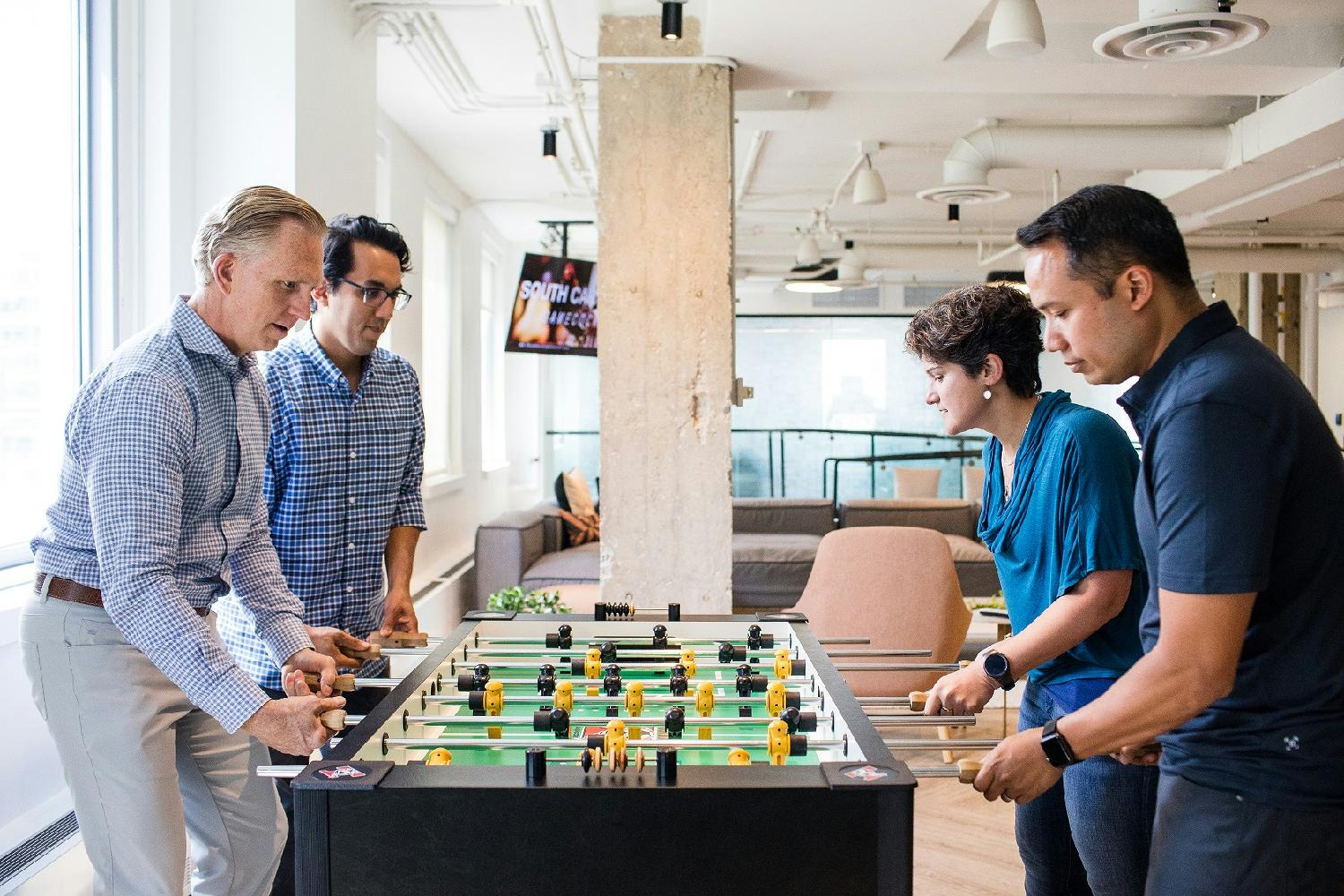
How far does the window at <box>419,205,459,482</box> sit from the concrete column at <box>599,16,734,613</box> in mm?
3979

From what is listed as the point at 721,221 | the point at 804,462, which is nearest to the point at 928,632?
the point at 721,221

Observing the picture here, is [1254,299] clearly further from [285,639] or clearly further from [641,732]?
[285,639]

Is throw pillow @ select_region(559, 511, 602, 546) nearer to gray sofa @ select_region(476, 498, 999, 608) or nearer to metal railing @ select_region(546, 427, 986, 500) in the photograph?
gray sofa @ select_region(476, 498, 999, 608)

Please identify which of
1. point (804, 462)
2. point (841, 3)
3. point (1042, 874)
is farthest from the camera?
point (804, 462)

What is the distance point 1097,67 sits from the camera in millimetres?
4906

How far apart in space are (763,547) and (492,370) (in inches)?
181

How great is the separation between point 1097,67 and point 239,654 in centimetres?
422

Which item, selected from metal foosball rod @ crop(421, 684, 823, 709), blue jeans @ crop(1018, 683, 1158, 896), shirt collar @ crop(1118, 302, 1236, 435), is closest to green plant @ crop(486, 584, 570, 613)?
metal foosball rod @ crop(421, 684, 823, 709)

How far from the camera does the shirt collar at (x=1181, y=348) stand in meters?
1.51

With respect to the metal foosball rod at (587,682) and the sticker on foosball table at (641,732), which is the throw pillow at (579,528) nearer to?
the metal foosball rod at (587,682)

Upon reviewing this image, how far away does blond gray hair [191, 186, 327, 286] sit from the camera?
204cm

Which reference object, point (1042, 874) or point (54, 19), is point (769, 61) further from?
point (1042, 874)

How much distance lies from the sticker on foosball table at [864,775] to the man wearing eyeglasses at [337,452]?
1499mm

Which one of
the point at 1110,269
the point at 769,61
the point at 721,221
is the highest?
the point at 769,61
